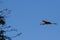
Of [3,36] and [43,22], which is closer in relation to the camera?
[43,22]

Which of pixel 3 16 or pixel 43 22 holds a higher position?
pixel 3 16

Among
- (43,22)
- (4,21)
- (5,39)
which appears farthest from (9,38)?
(43,22)

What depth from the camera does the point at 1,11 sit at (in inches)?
378

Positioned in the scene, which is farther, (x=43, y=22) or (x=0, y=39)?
(x=0, y=39)

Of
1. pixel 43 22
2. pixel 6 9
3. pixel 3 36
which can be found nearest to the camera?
pixel 43 22

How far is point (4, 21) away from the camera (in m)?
9.57

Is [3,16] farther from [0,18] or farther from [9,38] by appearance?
[9,38]

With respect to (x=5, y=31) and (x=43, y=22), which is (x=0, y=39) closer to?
(x=5, y=31)

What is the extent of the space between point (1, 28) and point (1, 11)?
3.01ft

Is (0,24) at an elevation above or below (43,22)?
above

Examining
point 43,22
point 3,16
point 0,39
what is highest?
point 3,16

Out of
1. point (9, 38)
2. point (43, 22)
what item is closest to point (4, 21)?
point (9, 38)

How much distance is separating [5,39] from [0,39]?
253 mm

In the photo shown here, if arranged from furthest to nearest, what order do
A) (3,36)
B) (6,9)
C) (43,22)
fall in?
(3,36), (6,9), (43,22)
